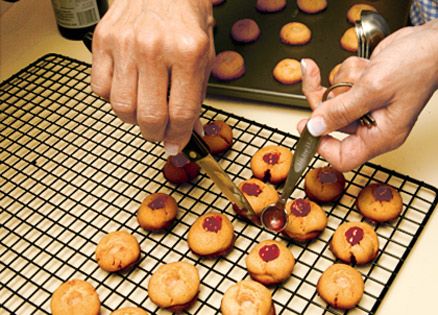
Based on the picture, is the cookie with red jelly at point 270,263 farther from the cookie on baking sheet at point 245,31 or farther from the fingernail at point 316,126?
the cookie on baking sheet at point 245,31

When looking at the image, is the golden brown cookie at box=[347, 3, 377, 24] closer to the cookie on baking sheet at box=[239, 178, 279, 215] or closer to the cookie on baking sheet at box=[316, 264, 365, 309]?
the cookie on baking sheet at box=[239, 178, 279, 215]

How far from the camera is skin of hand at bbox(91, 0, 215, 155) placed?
770 mm

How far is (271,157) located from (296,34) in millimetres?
396

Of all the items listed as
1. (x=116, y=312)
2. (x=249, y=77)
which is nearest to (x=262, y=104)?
(x=249, y=77)

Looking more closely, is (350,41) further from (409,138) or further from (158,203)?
→ (158,203)

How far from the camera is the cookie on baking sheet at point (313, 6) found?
1.39 metres

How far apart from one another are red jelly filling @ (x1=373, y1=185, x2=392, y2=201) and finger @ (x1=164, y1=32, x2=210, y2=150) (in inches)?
14.5

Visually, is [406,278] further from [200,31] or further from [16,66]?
[16,66]

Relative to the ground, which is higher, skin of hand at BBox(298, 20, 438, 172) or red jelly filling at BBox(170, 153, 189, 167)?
skin of hand at BBox(298, 20, 438, 172)

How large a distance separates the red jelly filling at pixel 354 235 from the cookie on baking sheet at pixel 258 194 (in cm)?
14

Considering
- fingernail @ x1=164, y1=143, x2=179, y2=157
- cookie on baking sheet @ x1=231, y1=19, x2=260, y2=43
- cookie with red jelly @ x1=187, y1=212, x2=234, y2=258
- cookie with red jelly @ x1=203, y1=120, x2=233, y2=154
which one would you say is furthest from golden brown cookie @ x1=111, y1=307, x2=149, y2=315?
cookie on baking sheet @ x1=231, y1=19, x2=260, y2=43

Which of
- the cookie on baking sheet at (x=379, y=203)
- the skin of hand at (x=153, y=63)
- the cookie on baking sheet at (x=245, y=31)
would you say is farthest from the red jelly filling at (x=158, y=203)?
the cookie on baking sheet at (x=245, y=31)

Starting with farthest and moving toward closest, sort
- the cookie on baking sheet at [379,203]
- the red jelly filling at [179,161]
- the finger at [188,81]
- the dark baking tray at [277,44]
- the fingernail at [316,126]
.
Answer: the dark baking tray at [277,44], the red jelly filling at [179,161], the cookie on baking sheet at [379,203], the fingernail at [316,126], the finger at [188,81]

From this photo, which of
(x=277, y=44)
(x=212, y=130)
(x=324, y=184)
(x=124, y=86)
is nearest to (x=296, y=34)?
(x=277, y=44)
